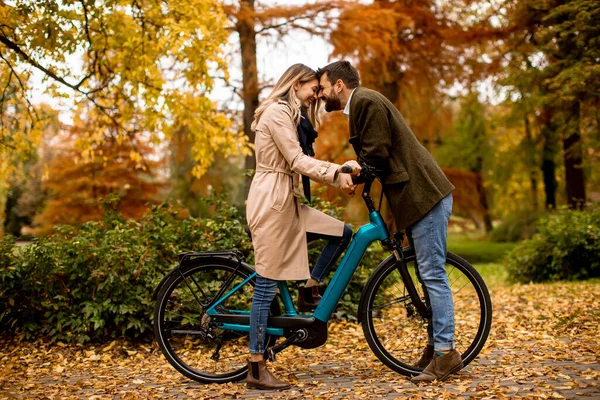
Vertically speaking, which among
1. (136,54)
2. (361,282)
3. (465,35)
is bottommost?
A: (361,282)

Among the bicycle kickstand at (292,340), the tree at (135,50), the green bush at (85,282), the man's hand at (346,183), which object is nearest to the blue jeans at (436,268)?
the man's hand at (346,183)

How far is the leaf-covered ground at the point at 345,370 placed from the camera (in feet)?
12.0

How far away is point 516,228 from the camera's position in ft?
77.6

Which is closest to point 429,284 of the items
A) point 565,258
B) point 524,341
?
point 524,341

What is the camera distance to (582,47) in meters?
9.59

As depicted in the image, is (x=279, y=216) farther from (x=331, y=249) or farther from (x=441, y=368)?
(x=441, y=368)

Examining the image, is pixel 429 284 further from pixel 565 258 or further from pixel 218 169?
pixel 218 169

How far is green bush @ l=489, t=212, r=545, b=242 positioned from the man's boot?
18.8m

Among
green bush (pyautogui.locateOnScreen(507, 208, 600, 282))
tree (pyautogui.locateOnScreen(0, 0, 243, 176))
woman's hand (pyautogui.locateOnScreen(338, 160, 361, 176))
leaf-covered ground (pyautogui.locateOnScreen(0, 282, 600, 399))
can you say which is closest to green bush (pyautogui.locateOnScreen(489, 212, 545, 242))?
green bush (pyautogui.locateOnScreen(507, 208, 600, 282))

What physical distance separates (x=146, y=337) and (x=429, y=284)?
2672 mm

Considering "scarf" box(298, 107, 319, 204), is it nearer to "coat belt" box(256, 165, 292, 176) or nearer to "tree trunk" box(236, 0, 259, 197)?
"coat belt" box(256, 165, 292, 176)

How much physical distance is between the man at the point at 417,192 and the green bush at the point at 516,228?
18822 millimetres

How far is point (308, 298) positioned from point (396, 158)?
1047mm

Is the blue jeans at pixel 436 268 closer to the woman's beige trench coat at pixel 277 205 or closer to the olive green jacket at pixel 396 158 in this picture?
the olive green jacket at pixel 396 158
